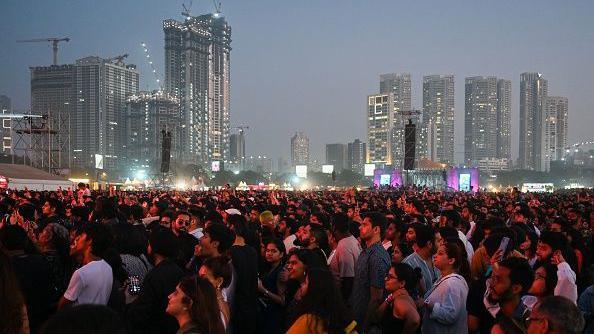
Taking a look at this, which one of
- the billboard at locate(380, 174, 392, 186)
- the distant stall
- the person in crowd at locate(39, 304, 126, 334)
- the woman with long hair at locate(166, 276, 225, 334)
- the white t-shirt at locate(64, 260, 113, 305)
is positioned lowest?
the billboard at locate(380, 174, 392, 186)

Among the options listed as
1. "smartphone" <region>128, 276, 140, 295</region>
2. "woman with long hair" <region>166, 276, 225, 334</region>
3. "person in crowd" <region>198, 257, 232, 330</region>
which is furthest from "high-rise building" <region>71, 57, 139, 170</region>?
"woman with long hair" <region>166, 276, 225, 334</region>

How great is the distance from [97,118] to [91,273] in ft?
557

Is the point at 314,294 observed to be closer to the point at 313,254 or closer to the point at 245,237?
the point at 313,254

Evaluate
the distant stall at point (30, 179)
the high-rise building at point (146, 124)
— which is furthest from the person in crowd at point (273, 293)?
the high-rise building at point (146, 124)

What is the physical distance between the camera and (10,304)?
8.95ft

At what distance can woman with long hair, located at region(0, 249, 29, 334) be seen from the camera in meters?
2.70

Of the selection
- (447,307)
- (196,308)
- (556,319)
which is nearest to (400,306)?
(447,307)

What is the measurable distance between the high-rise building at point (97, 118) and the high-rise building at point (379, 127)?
7427 cm

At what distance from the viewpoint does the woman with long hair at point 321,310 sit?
359 centimetres

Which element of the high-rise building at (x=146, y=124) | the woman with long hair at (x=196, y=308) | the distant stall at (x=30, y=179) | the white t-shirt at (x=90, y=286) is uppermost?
the high-rise building at (x=146, y=124)

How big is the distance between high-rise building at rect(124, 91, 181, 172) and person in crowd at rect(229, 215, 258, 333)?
144836mm

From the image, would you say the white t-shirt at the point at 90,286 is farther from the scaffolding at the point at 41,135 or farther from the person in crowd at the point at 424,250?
the scaffolding at the point at 41,135

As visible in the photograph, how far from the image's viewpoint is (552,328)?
3.04 m

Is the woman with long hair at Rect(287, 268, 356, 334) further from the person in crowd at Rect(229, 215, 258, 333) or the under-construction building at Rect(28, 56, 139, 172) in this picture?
the under-construction building at Rect(28, 56, 139, 172)
